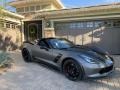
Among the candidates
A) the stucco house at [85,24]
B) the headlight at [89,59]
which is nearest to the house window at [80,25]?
the stucco house at [85,24]

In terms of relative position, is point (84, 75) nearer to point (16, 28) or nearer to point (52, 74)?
point (52, 74)

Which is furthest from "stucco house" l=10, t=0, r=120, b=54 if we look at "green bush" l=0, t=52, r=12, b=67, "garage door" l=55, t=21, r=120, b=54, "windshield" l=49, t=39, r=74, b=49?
"green bush" l=0, t=52, r=12, b=67

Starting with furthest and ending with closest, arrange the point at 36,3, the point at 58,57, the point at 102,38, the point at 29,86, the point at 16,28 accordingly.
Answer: the point at 36,3
the point at 16,28
the point at 102,38
the point at 58,57
the point at 29,86

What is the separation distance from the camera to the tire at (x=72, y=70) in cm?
566

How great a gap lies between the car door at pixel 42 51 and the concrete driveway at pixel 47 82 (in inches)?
23.2

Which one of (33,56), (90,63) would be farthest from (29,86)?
(33,56)

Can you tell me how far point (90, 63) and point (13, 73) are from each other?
313cm

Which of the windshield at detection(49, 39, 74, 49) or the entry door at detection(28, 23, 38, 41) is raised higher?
the entry door at detection(28, 23, 38, 41)

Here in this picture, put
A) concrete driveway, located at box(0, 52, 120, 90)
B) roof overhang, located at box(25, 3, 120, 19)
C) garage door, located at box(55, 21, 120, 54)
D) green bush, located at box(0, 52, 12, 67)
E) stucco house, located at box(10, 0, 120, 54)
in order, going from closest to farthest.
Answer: concrete driveway, located at box(0, 52, 120, 90)
green bush, located at box(0, 52, 12, 67)
roof overhang, located at box(25, 3, 120, 19)
stucco house, located at box(10, 0, 120, 54)
garage door, located at box(55, 21, 120, 54)

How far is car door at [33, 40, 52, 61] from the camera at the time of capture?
23.1 ft

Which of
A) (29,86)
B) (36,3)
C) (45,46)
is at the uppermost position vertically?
(36,3)

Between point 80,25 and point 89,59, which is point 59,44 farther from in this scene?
point 80,25

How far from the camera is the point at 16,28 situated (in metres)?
14.7

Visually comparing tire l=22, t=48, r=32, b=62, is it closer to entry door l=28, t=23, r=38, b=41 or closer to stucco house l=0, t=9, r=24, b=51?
stucco house l=0, t=9, r=24, b=51
